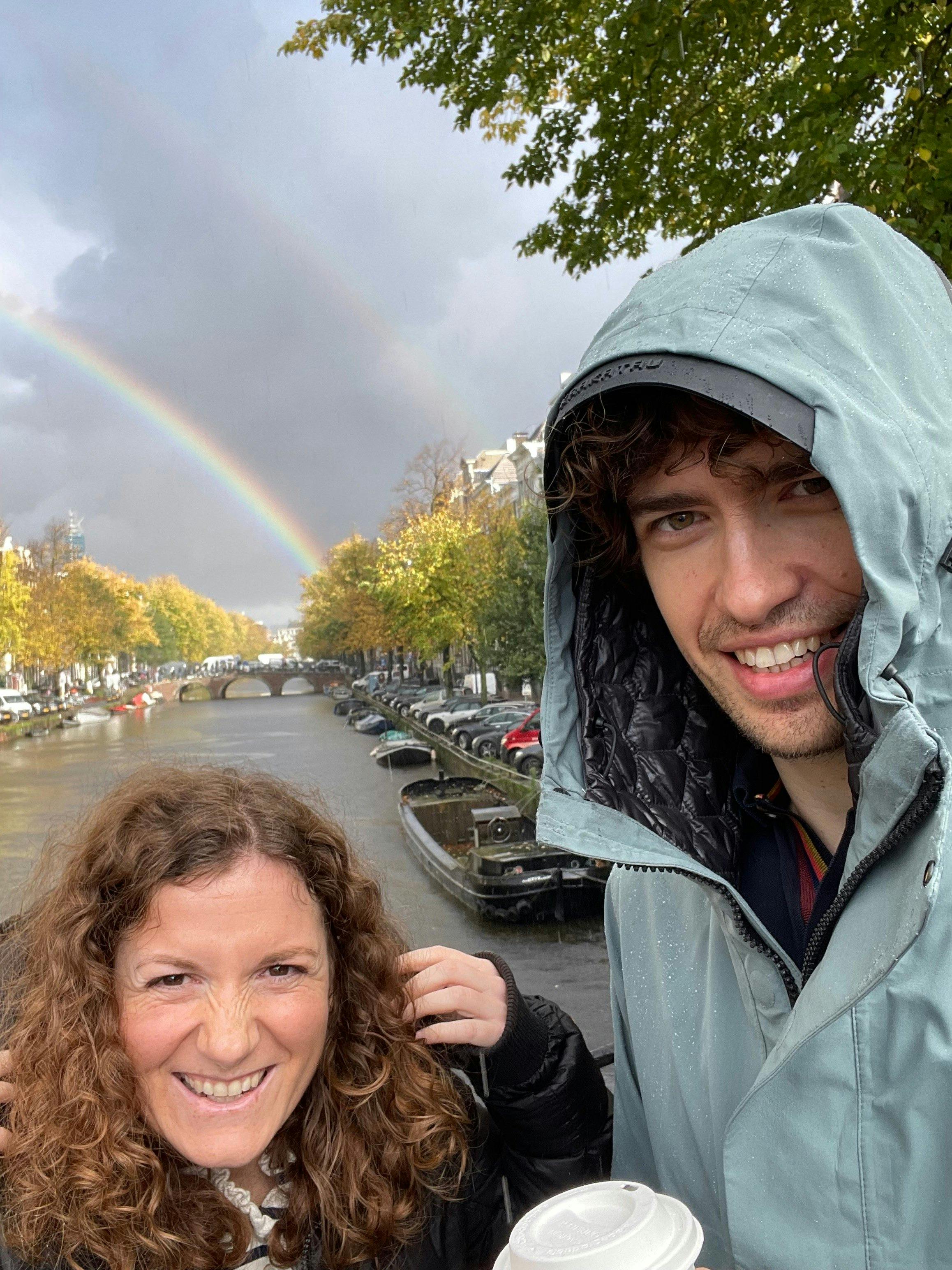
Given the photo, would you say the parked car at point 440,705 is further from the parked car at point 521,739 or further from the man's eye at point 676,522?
the man's eye at point 676,522

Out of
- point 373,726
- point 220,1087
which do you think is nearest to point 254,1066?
point 220,1087

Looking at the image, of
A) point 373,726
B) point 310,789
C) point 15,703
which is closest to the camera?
point 310,789

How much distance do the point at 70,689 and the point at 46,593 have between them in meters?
18.5

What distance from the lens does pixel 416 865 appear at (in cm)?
2283

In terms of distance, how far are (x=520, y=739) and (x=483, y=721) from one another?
6.28m

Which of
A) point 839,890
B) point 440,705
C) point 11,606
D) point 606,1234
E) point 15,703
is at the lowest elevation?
point 440,705

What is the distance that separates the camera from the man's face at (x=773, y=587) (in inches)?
56.2

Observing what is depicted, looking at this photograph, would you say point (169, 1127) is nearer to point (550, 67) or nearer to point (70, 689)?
point (550, 67)

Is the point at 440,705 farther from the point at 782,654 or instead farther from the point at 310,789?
the point at 782,654

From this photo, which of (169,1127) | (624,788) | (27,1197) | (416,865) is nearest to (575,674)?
(624,788)

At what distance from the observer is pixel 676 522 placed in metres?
1.60

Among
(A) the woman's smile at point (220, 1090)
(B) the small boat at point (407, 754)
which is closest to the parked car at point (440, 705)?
(B) the small boat at point (407, 754)

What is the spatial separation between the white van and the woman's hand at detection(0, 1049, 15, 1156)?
201 feet

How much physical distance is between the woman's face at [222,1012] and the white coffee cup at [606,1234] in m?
0.69
